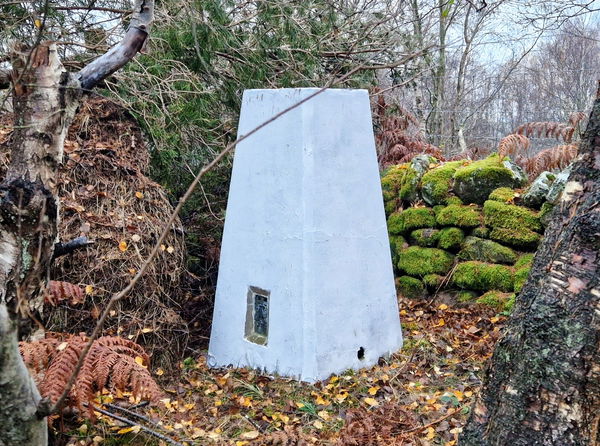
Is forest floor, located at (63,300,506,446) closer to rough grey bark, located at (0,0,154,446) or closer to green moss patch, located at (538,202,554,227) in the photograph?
green moss patch, located at (538,202,554,227)

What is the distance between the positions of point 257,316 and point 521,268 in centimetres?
252

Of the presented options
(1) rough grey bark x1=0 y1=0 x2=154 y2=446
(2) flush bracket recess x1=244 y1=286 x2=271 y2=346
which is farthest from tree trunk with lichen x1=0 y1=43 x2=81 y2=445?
(2) flush bracket recess x1=244 y1=286 x2=271 y2=346

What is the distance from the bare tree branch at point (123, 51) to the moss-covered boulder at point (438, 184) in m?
4.29

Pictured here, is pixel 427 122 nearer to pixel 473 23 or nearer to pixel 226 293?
pixel 473 23

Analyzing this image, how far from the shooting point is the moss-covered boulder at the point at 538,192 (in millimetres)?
5301

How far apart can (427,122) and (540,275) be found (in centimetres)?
1028

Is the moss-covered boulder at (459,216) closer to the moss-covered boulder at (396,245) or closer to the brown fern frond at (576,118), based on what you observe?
the moss-covered boulder at (396,245)

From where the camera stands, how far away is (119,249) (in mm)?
4637

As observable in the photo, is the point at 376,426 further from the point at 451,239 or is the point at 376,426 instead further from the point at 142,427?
the point at 451,239

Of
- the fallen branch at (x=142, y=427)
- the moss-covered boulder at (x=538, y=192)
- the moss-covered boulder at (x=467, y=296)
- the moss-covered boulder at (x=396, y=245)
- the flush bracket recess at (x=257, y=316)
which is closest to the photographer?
the fallen branch at (x=142, y=427)

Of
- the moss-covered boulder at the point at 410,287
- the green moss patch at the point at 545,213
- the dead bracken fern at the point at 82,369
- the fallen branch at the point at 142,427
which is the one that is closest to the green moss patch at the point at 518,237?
the green moss patch at the point at 545,213

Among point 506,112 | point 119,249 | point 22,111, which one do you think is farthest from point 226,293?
point 506,112

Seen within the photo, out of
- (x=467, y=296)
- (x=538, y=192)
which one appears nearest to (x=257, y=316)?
(x=467, y=296)

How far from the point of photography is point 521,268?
17.1 ft
